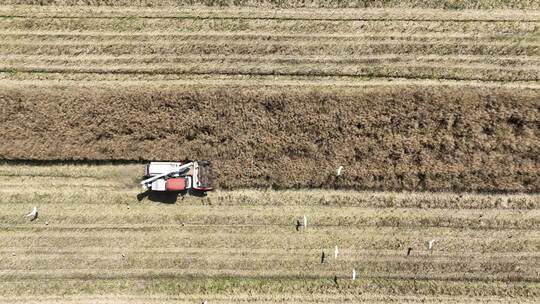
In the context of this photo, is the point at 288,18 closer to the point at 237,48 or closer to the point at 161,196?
the point at 237,48

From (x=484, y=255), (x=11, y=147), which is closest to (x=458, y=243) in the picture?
(x=484, y=255)

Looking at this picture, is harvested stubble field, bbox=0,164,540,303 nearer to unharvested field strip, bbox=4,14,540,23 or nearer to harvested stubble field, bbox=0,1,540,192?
harvested stubble field, bbox=0,1,540,192

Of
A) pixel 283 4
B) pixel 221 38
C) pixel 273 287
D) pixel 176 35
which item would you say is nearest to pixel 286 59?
pixel 283 4

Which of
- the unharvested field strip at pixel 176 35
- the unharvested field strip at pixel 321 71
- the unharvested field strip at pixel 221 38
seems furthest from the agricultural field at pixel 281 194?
the unharvested field strip at pixel 176 35

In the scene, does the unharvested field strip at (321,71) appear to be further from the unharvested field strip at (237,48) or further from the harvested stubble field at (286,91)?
the unharvested field strip at (237,48)

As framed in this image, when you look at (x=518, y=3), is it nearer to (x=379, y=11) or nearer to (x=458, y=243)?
(x=379, y=11)

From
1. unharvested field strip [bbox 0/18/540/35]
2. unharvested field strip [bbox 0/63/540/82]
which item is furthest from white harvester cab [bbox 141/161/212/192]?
unharvested field strip [bbox 0/18/540/35]

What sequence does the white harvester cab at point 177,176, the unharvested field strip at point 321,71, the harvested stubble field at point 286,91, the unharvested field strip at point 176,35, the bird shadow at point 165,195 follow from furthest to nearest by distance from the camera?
the unharvested field strip at point 176,35
the unharvested field strip at point 321,71
the bird shadow at point 165,195
the harvested stubble field at point 286,91
the white harvester cab at point 177,176

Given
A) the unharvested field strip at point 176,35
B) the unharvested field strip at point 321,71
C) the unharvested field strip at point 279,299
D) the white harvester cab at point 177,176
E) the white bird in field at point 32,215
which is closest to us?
the white harvester cab at point 177,176
